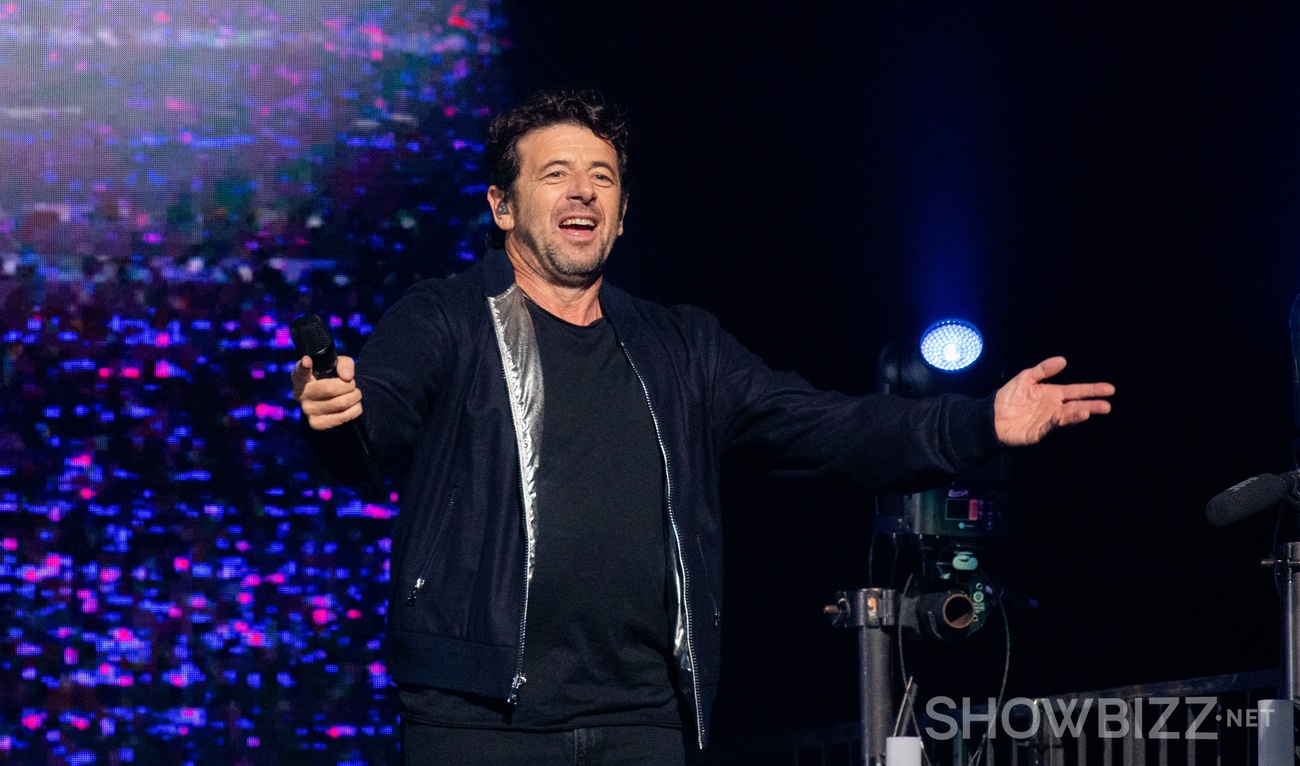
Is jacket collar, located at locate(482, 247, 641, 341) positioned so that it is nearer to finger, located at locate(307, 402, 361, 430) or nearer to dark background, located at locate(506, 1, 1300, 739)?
finger, located at locate(307, 402, 361, 430)

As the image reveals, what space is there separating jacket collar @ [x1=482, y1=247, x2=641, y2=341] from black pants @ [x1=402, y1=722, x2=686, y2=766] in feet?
1.88

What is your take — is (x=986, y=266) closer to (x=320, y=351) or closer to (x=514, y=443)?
(x=514, y=443)

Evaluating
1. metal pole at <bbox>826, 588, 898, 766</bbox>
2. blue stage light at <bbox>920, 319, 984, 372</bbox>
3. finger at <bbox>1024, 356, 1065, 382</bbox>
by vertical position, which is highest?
blue stage light at <bbox>920, 319, 984, 372</bbox>

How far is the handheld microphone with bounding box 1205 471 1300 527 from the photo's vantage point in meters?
1.92

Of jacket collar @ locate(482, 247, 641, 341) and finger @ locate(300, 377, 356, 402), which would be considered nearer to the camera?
finger @ locate(300, 377, 356, 402)

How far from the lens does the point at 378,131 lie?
4023 mm

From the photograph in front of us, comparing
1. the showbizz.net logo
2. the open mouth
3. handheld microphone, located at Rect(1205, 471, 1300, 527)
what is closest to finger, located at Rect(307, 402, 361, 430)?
the open mouth

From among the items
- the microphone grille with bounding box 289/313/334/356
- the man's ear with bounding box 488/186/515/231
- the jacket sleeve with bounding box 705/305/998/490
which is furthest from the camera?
the man's ear with bounding box 488/186/515/231

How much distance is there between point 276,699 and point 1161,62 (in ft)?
9.59

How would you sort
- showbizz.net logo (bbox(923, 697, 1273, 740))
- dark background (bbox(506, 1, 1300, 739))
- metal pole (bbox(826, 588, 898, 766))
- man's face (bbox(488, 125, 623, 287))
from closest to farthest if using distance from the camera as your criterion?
man's face (bbox(488, 125, 623, 287)), metal pole (bbox(826, 588, 898, 766)), showbizz.net logo (bbox(923, 697, 1273, 740)), dark background (bbox(506, 1, 1300, 739))

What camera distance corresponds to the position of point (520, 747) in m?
1.76

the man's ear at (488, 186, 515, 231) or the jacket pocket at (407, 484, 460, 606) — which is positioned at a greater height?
the man's ear at (488, 186, 515, 231)

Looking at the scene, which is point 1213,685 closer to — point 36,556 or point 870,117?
point 870,117

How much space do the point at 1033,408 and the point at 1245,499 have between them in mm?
313
